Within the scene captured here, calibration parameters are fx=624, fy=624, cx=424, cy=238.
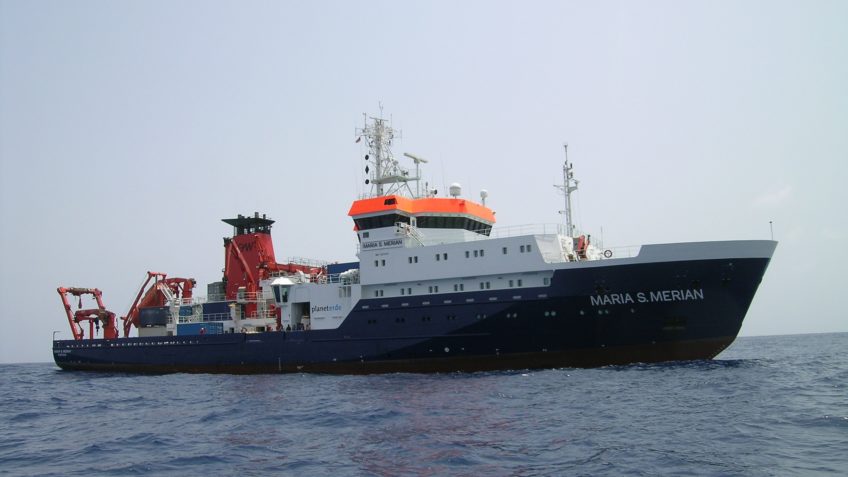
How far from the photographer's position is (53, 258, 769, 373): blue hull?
2112cm

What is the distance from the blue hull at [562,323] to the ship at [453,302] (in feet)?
0.14

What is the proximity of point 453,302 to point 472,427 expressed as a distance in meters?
11.1

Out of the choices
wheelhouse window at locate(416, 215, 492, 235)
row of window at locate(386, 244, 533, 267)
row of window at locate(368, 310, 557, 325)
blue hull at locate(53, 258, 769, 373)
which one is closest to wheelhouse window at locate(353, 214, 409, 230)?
wheelhouse window at locate(416, 215, 492, 235)

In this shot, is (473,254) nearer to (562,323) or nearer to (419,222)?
(419,222)

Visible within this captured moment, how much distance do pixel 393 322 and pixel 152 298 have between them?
61.3ft

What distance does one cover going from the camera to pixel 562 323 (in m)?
22.0

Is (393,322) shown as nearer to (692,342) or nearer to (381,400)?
(381,400)

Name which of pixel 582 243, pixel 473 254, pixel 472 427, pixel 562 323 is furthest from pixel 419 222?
pixel 472 427

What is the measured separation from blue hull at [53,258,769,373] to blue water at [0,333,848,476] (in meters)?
1.15

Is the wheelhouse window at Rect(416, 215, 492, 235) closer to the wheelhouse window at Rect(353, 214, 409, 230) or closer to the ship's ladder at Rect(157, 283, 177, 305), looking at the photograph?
the wheelhouse window at Rect(353, 214, 409, 230)

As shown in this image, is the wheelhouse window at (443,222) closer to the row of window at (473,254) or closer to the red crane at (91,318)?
the row of window at (473,254)

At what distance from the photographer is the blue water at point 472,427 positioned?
9.90 metres

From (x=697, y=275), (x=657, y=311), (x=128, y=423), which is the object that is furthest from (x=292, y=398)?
(x=697, y=275)

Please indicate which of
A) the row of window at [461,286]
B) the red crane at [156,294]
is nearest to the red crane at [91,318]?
the red crane at [156,294]
